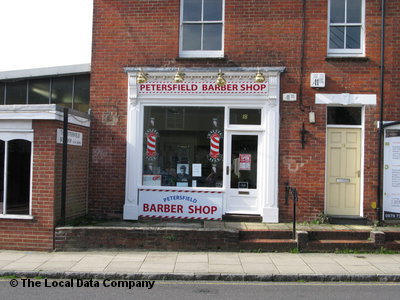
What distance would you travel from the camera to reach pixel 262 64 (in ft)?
30.9

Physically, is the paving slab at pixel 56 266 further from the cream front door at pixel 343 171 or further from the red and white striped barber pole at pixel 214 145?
the cream front door at pixel 343 171

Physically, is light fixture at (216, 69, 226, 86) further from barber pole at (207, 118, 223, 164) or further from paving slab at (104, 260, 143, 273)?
paving slab at (104, 260, 143, 273)

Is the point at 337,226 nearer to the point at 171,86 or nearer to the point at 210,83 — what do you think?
the point at 210,83

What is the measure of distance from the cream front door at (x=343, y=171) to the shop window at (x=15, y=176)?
693 centimetres

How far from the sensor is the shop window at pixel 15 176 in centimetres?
828

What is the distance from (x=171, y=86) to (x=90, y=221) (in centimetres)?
379

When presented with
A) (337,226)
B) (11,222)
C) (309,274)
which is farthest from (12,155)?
(337,226)

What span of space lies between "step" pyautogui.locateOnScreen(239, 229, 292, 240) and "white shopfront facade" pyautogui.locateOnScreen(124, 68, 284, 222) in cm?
87

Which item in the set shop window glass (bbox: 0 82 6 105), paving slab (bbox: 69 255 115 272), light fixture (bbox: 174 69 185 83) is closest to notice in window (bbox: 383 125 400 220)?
light fixture (bbox: 174 69 185 83)

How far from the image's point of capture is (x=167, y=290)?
602 centimetres

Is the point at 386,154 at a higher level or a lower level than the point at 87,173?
higher

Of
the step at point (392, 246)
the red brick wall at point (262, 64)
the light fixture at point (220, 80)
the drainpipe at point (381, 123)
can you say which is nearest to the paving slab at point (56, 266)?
the red brick wall at point (262, 64)

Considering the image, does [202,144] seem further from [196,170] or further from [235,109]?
[235,109]

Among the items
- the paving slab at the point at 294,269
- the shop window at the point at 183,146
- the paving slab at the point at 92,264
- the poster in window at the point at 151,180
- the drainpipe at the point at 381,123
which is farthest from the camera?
the poster in window at the point at 151,180
